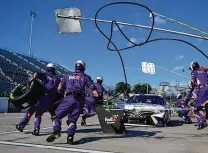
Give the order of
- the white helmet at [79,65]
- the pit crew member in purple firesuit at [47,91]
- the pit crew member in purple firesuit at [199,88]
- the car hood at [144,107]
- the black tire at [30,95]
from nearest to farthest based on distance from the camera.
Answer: the white helmet at [79,65], the black tire at [30,95], the pit crew member in purple firesuit at [47,91], the pit crew member in purple firesuit at [199,88], the car hood at [144,107]

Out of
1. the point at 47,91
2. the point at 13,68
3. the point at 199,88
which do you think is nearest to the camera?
the point at 47,91

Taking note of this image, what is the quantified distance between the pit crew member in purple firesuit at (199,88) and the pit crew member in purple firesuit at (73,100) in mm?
4404

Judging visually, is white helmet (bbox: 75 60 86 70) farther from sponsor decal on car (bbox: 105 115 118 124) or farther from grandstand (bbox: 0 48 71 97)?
grandstand (bbox: 0 48 71 97)

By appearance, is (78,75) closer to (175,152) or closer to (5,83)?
(175,152)

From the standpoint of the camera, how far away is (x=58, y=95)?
9359 millimetres

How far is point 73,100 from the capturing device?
7.49 metres

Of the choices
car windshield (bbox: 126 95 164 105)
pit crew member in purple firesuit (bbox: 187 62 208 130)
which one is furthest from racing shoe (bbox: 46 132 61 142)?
car windshield (bbox: 126 95 164 105)

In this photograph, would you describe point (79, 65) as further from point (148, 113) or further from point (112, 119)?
point (148, 113)

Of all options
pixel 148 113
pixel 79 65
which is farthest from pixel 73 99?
pixel 148 113

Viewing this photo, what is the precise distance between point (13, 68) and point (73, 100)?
34115mm

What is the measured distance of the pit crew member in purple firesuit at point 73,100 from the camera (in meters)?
7.33

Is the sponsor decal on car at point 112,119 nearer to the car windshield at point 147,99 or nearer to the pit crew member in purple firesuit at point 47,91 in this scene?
the pit crew member in purple firesuit at point 47,91

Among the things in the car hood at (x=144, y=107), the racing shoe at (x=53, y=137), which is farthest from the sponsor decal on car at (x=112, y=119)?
the car hood at (x=144, y=107)

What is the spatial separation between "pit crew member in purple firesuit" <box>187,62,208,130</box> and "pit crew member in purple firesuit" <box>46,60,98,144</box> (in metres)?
4.40
